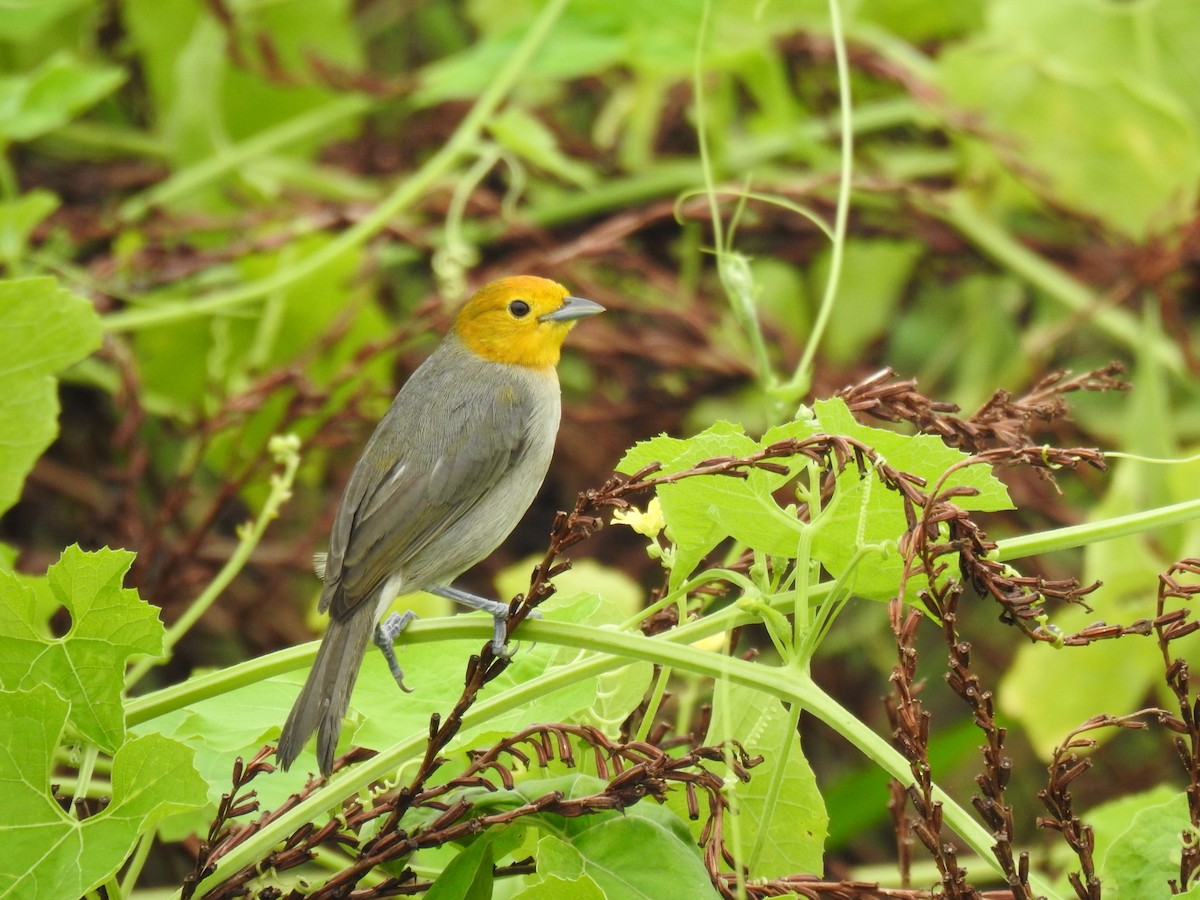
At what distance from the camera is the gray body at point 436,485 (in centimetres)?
245

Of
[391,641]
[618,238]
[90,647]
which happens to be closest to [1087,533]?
[391,641]

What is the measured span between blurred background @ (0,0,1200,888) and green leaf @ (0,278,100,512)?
1106 millimetres

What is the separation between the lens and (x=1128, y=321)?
162 inches

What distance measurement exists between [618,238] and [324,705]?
79.2 inches

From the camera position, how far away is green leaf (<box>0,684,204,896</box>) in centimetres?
157

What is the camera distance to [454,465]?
8.72 feet

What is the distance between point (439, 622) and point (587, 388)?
9.61 ft

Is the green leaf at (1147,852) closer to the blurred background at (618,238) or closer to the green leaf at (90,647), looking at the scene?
the green leaf at (90,647)

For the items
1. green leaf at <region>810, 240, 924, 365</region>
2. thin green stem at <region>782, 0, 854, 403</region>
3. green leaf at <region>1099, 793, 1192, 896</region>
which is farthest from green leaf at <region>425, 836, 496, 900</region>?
green leaf at <region>810, 240, 924, 365</region>

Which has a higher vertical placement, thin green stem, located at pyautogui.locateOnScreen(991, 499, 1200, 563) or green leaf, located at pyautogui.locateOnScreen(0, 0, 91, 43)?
green leaf, located at pyautogui.locateOnScreen(0, 0, 91, 43)

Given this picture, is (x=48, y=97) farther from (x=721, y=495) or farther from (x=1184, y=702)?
(x=1184, y=702)

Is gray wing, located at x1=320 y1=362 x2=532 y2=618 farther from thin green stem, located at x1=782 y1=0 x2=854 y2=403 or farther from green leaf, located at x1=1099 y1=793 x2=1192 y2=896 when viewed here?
green leaf, located at x1=1099 y1=793 x2=1192 y2=896

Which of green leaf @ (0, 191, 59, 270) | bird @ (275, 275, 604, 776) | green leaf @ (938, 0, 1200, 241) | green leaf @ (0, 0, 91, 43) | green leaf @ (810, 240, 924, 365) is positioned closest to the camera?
bird @ (275, 275, 604, 776)

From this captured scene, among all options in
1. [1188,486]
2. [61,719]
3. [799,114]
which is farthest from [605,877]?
[799,114]
